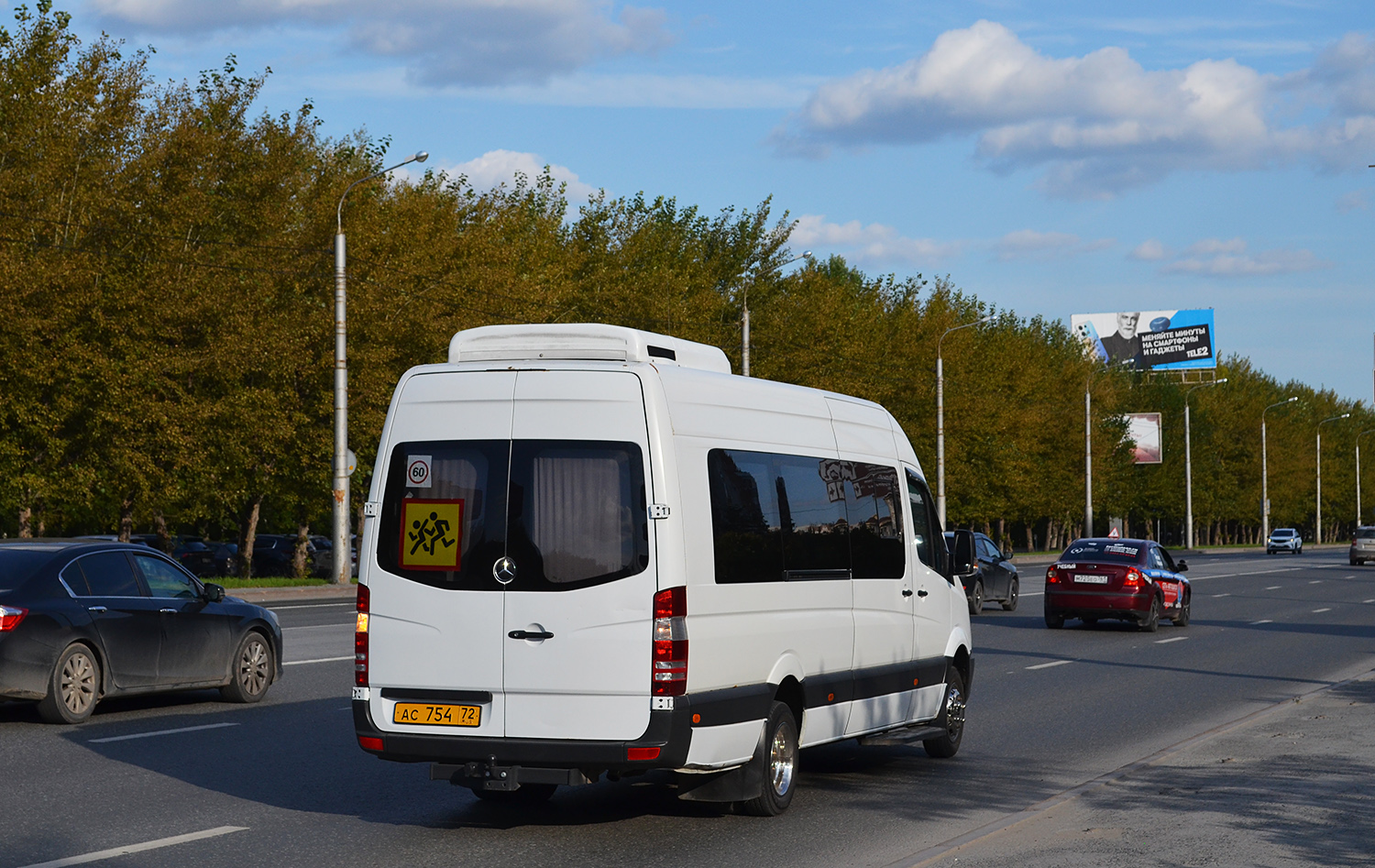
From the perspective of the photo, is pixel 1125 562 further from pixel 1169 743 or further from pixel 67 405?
pixel 67 405

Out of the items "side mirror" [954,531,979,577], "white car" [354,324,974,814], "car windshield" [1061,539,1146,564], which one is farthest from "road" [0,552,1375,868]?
"car windshield" [1061,539,1146,564]

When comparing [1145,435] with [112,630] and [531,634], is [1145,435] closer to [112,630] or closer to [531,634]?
[112,630]

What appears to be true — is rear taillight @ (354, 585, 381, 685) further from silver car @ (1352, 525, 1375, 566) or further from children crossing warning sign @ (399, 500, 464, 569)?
silver car @ (1352, 525, 1375, 566)

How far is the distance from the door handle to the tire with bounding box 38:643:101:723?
5660mm

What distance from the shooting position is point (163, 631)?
1319 cm

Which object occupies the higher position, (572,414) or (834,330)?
(834,330)

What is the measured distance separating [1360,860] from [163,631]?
936 centimetres

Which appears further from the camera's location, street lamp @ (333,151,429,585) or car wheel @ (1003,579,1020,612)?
street lamp @ (333,151,429,585)

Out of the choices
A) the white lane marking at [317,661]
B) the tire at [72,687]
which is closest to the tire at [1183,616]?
the white lane marking at [317,661]

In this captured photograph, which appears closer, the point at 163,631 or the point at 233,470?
the point at 163,631

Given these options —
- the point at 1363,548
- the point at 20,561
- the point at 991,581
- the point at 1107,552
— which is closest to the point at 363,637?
the point at 20,561

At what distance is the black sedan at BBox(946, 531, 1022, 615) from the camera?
2997cm

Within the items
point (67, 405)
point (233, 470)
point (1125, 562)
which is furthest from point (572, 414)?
point (233, 470)

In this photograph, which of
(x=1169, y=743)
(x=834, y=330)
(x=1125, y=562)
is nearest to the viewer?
(x=1169, y=743)
